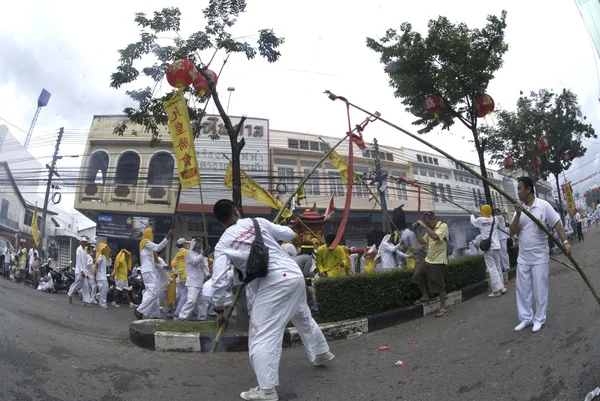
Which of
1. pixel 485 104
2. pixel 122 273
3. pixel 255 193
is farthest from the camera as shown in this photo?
pixel 122 273

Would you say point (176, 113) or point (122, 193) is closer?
point (176, 113)

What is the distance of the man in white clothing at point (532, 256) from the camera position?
383 cm

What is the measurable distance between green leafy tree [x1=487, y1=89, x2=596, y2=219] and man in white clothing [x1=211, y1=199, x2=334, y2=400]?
14164 millimetres

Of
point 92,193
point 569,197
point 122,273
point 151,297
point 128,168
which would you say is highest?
point 128,168

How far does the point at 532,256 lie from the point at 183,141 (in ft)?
17.2

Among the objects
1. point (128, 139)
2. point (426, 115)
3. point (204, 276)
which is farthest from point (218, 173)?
point (204, 276)

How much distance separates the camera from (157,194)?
2053cm

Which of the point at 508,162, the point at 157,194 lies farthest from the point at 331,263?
the point at 157,194

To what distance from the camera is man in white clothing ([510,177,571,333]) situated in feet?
12.6

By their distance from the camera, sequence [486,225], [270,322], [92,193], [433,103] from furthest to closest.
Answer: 1. [92,193]
2. [433,103]
3. [486,225]
4. [270,322]

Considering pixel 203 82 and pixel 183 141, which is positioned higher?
Answer: pixel 203 82

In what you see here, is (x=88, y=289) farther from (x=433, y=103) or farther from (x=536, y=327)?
(x=433, y=103)

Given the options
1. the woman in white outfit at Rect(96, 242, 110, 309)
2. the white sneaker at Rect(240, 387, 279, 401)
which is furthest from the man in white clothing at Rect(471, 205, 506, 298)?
the woman in white outfit at Rect(96, 242, 110, 309)

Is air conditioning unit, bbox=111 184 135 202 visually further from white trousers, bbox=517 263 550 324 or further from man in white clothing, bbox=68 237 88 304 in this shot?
white trousers, bbox=517 263 550 324
